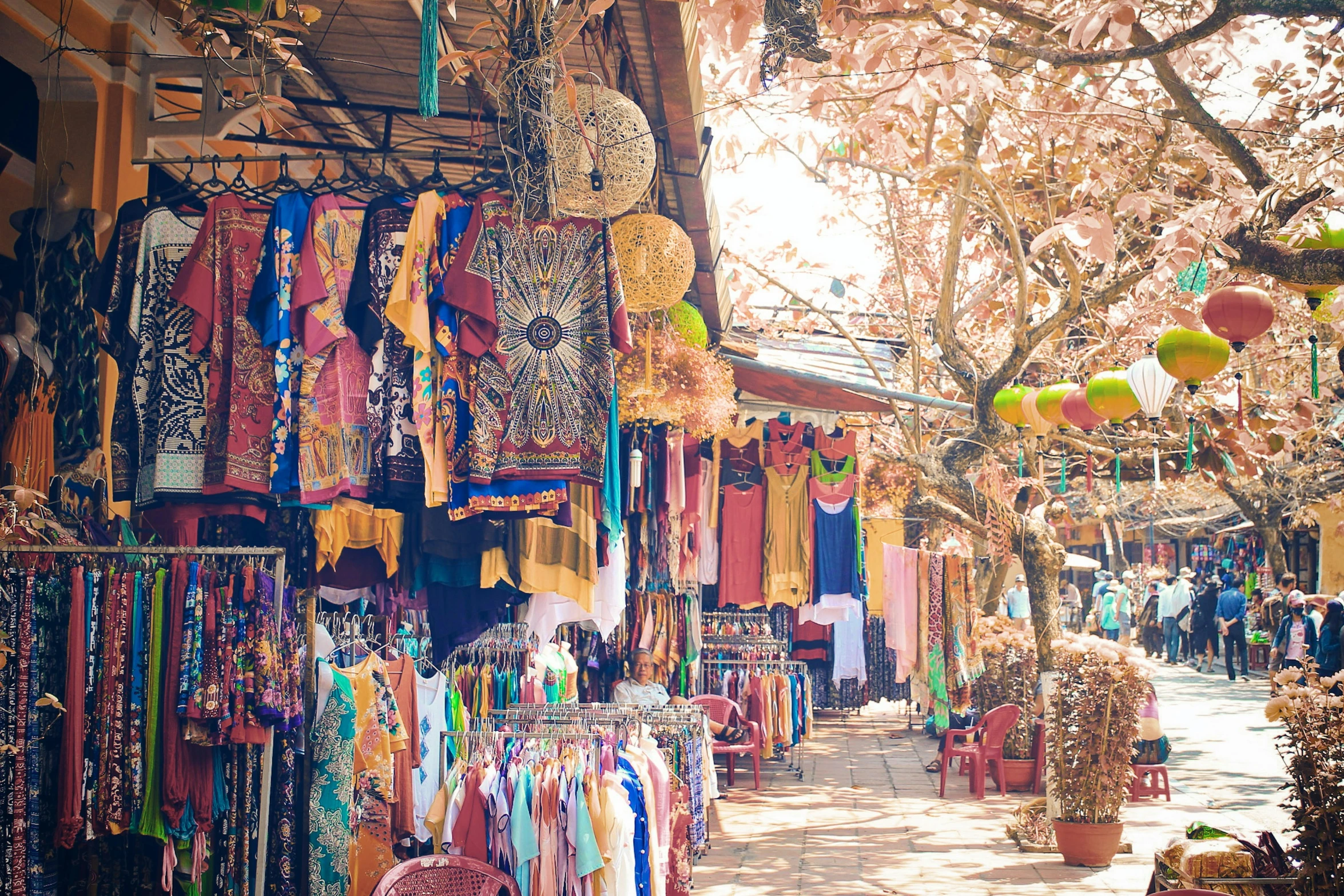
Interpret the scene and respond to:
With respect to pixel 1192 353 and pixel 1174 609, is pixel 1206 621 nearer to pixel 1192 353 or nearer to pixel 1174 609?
pixel 1174 609

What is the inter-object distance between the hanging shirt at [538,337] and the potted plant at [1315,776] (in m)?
2.89

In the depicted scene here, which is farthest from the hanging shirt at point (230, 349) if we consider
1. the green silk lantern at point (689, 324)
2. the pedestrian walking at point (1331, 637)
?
the pedestrian walking at point (1331, 637)

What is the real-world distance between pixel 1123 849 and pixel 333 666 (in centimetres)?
584

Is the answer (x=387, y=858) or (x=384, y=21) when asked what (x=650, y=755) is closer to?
(x=387, y=858)

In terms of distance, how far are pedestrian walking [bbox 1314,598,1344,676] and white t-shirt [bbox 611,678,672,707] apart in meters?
10.2

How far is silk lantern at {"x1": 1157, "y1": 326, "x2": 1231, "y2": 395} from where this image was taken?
238 inches

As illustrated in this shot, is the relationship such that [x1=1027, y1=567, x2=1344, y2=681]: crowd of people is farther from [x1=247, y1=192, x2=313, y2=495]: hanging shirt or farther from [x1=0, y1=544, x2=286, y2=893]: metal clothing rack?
[x1=247, y1=192, x2=313, y2=495]: hanging shirt

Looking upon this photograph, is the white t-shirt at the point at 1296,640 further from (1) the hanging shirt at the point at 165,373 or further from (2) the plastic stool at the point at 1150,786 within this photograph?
(1) the hanging shirt at the point at 165,373

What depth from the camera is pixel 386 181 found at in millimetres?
4180

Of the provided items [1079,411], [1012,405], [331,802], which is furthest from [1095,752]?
[331,802]

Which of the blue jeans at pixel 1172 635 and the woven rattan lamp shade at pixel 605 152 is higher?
the woven rattan lamp shade at pixel 605 152

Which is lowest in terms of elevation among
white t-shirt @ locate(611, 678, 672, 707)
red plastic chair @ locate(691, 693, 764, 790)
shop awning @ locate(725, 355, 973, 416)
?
red plastic chair @ locate(691, 693, 764, 790)

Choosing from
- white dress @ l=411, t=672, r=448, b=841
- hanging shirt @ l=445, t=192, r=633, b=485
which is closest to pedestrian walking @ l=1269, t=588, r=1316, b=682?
white dress @ l=411, t=672, r=448, b=841

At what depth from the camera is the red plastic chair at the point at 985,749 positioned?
1015cm
